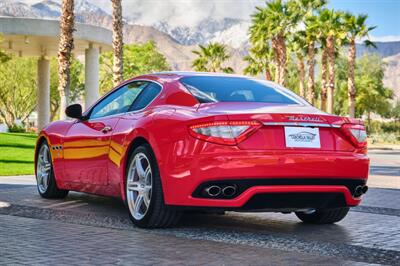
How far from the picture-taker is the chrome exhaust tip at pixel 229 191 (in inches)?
262

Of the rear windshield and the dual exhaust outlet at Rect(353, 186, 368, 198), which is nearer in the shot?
the dual exhaust outlet at Rect(353, 186, 368, 198)

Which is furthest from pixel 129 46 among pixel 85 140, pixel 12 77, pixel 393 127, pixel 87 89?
pixel 85 140

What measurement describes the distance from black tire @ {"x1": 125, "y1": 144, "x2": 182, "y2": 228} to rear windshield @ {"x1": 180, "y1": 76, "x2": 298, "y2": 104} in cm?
73

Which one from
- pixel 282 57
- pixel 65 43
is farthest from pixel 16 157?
pixel 282 57

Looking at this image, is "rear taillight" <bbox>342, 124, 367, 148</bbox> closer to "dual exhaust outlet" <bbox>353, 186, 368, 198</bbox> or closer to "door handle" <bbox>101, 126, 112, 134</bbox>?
"dual exhaust outlet" <bbox>353, 186, 368, 198</bbox>

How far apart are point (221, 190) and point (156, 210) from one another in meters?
0.75

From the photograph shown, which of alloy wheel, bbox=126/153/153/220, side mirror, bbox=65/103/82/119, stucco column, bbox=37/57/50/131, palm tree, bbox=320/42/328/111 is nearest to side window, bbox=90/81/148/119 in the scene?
side mirror, bbox=65/103/82/119

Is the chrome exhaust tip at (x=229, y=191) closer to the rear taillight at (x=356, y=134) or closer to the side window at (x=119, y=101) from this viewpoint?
the rear taillight at (x=356, y=134)

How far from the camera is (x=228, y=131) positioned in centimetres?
659

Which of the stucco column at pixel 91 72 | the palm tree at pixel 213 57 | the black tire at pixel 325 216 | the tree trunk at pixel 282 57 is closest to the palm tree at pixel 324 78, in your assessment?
the tree trunk at pixel 282 57

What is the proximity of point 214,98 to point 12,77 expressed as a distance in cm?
6771

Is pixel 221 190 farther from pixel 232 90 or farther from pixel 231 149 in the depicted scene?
pixel 232 90

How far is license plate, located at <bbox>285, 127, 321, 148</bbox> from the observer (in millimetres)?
6766

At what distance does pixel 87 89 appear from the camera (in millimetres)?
43219
